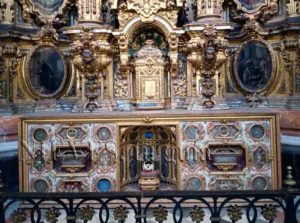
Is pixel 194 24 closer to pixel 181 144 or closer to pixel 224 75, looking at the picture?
pixel 224 75

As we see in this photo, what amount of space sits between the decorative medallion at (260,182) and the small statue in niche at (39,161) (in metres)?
3.48

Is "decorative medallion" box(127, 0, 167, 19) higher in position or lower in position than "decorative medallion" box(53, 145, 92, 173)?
higher

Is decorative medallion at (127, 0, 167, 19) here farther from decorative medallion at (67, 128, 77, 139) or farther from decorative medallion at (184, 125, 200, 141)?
decorative medallion at (67, 128, 77, 139)

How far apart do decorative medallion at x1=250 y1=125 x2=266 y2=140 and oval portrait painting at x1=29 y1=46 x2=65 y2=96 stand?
12.7 feet

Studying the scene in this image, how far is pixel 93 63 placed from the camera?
717 centimetres

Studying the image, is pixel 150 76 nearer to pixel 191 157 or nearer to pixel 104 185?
pixel 191 157

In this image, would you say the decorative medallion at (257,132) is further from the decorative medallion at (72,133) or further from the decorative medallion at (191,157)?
the decorative medallion at (72,133)

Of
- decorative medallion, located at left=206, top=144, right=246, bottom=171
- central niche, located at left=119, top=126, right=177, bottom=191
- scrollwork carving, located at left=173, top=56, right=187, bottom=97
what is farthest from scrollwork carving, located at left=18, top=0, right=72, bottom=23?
decorative medallion, located at left=206, top=144, right=246, bottom=171

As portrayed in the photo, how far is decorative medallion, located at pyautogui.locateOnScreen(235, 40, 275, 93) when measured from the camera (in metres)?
7.25

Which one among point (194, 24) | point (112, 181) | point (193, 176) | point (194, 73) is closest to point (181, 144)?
point (193, 176)

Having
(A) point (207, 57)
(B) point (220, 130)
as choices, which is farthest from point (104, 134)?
(A) point (207, 57)

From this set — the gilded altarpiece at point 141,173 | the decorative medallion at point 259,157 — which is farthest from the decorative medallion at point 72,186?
the decorative medallion at point 259,157

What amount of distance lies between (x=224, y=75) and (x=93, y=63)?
260 cm

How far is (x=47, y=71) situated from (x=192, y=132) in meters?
3.30
